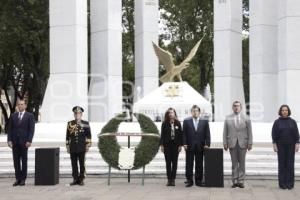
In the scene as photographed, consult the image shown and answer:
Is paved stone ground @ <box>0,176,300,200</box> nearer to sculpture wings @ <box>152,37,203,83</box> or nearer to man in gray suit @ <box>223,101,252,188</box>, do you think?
man in gray suit @ <box>223,101,252,188</box>

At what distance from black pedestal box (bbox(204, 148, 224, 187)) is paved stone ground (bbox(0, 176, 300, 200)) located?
0.82 feet

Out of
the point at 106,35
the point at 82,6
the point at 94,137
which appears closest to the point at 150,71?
the point at 106,35

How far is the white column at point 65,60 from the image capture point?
22.5 m

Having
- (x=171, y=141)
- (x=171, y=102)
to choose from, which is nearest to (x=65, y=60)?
(x=171, y=102)

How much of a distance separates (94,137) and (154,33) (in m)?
9.60

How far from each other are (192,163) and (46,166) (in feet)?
10.5

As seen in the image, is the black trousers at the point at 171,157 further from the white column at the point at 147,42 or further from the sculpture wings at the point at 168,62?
the white column at the point at 147,42

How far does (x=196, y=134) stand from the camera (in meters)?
12.5

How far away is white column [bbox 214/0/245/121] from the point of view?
25.9m

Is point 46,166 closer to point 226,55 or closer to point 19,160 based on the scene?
point 19,160

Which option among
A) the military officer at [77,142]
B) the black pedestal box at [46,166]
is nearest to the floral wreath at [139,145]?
the military officer at [77,142]

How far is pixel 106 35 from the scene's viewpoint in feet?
84.5

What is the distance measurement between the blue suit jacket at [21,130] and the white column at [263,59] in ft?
41.9

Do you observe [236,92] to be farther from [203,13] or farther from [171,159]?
[203,13]
